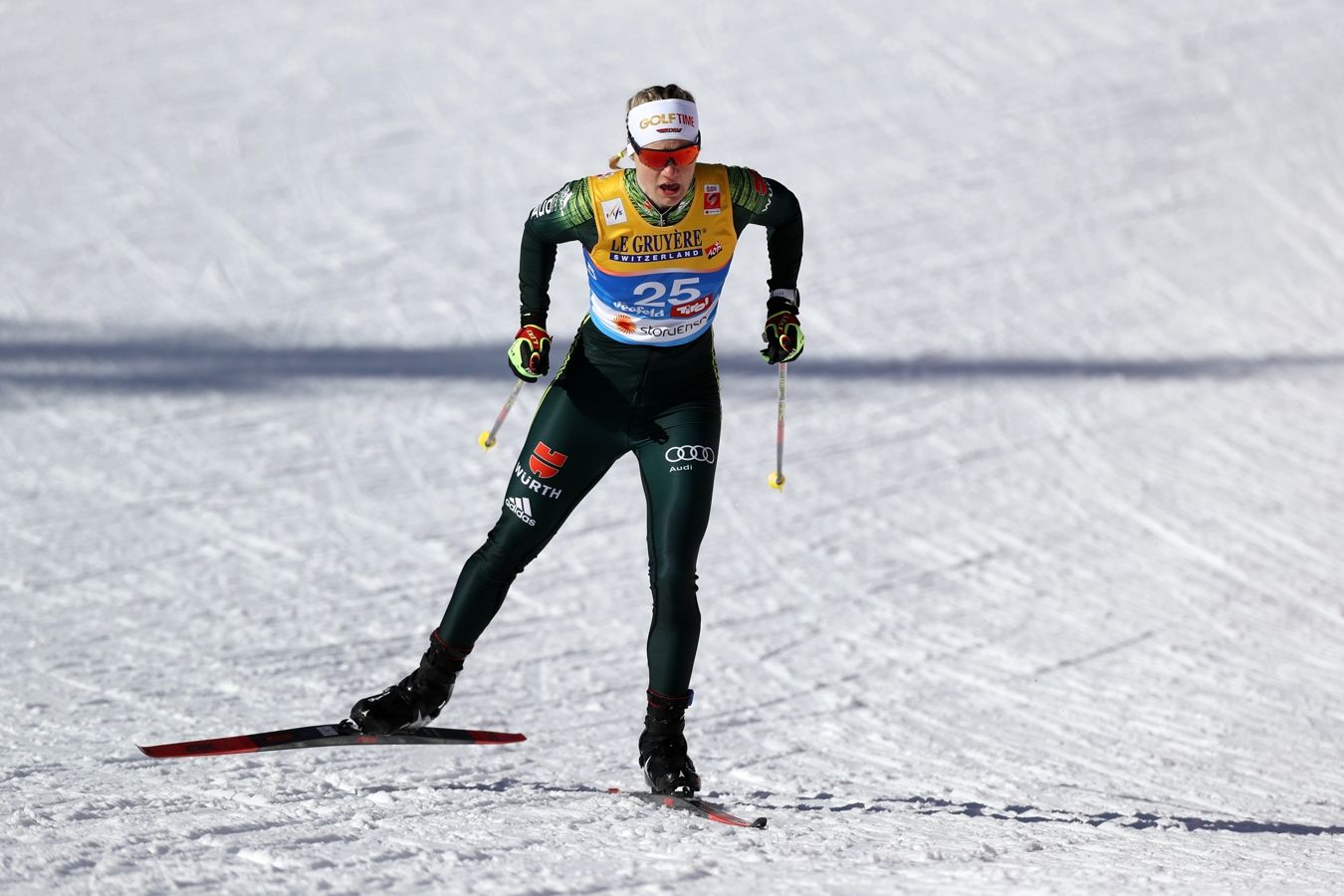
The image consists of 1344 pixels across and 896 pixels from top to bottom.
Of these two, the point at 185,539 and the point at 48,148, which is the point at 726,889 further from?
the point at 48,148

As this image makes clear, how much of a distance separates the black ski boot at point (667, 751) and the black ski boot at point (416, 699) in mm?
591

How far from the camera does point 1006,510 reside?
7.70 m

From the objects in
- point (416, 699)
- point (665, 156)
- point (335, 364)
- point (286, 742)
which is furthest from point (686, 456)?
point (335, 364)

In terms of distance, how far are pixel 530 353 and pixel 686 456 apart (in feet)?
1.65

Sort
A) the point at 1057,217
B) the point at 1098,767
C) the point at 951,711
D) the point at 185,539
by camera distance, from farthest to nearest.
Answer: the point at 1057,217, the point at 185,539, the point at 951,711, the point at 1098,767

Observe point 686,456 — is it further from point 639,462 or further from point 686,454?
point 639,462

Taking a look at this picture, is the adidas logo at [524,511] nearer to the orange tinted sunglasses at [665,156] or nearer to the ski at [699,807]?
the ski at [699,807]

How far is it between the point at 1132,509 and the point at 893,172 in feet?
20.0

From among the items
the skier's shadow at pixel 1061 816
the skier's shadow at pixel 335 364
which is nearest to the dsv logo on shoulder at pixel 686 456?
the skier's shadow at pixel 1061 816

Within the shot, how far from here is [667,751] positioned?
13.0ft

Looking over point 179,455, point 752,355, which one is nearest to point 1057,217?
point 752,355

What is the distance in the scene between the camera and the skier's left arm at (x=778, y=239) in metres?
3.94

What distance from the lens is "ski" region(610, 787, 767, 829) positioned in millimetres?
3795

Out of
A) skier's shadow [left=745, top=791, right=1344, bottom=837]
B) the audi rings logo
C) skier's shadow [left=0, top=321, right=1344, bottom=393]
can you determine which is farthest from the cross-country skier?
skier's shadow [left=0, top=321, right=1344, bottom=393]
